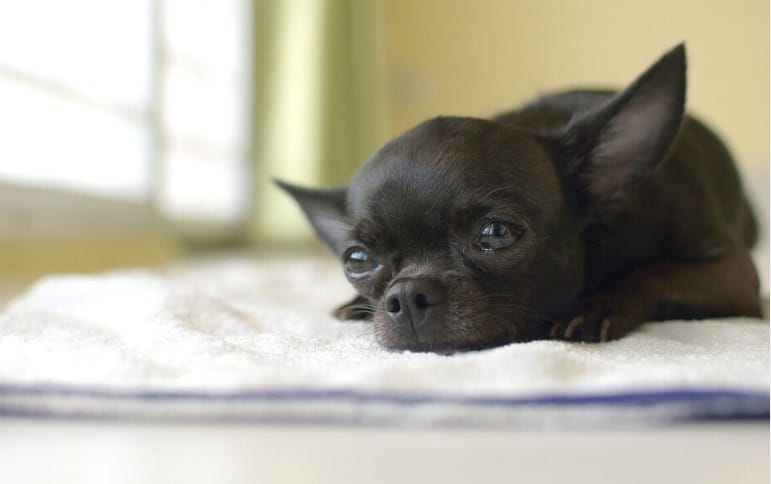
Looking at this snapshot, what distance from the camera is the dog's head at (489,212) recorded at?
1281 mm

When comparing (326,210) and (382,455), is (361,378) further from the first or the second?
(326,210)

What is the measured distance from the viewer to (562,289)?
4.75ft

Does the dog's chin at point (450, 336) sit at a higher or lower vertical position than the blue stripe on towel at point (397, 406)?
lower

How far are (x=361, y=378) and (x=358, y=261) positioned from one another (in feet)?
2.09

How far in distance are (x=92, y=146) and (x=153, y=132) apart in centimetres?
57

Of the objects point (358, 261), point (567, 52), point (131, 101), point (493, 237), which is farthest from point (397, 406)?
point (567, 52)

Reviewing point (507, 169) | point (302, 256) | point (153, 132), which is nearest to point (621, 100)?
point (507, 169)

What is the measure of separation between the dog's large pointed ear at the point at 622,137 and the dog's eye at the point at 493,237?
0.30m

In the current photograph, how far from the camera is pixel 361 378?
0.89 metres

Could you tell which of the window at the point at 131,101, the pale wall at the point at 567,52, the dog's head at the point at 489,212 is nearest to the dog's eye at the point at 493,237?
the dog's head at the point at 489,212

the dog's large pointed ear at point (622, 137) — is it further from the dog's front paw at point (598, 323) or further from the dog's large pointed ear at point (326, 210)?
the dog's large pointed ear at point (326, 210)

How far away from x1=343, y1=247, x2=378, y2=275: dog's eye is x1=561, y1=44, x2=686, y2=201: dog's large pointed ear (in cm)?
45

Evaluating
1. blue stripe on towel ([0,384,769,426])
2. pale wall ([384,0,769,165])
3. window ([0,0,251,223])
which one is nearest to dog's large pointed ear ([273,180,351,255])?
blue stripe on towel ([0,384,769,426])

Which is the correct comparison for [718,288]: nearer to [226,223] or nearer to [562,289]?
[562,289]
